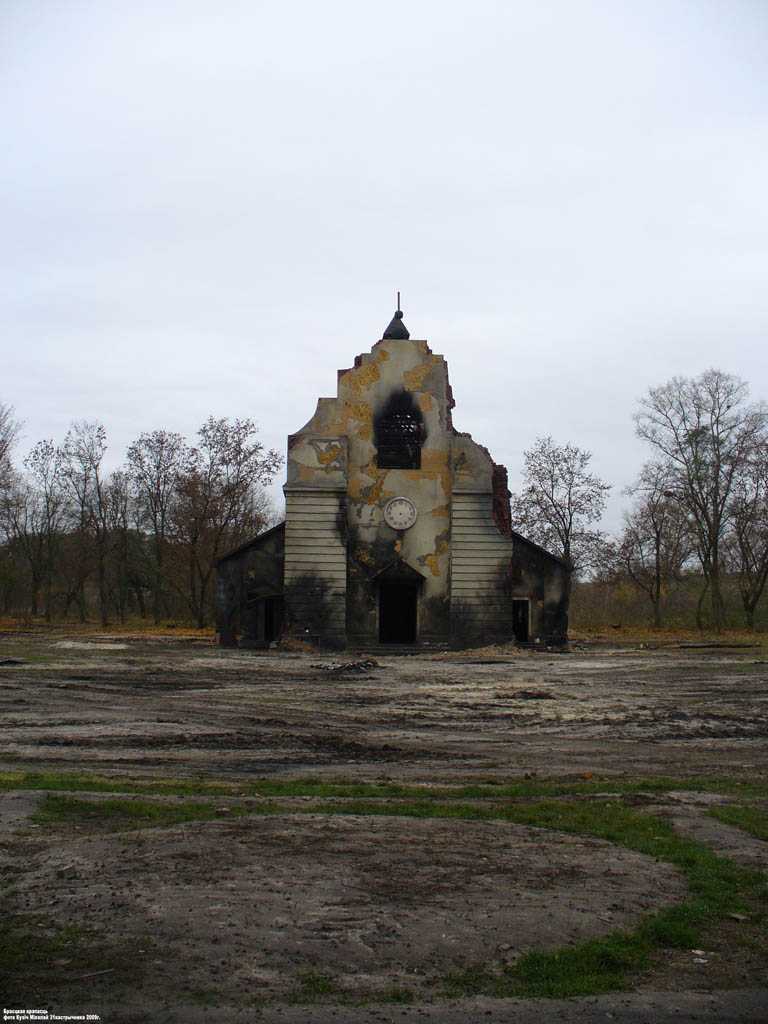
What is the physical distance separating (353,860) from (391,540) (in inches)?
1175

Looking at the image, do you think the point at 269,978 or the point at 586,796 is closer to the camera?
the point at 269,978

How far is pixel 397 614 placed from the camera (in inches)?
1549

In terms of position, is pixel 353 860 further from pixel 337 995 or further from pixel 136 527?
pixel 136 527

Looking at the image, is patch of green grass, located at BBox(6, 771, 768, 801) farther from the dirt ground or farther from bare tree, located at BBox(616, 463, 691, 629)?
bare tree, located at BBox(616, 463, 691, 629)

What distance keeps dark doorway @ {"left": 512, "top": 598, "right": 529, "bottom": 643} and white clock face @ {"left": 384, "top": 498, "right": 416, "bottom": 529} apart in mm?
4986

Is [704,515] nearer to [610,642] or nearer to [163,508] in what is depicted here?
[610,642]

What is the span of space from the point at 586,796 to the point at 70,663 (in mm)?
19206

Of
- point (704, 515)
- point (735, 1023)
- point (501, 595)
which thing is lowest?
point (735, 1023)

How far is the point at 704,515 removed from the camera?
176 feet

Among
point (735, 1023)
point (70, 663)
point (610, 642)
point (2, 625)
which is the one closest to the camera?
point (735, 1023)

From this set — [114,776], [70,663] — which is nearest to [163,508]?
[70,663]

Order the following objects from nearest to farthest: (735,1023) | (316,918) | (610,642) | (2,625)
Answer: (735,1023), (316,918), (610,642), (2,625)

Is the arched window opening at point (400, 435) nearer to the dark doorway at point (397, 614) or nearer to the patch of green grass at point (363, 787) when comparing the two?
the dark doorway at point (397, 614)

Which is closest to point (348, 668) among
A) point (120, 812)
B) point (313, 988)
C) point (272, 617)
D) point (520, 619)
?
point (272, 617)
